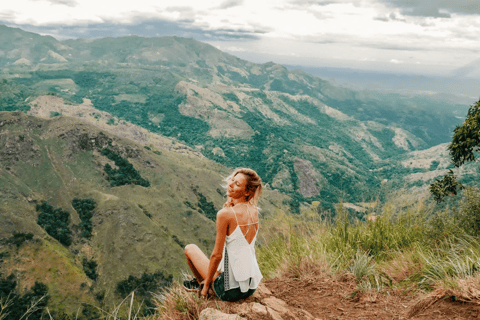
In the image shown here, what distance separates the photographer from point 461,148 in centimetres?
954

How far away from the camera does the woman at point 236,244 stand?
464 centimetres

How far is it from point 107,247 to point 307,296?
353ft

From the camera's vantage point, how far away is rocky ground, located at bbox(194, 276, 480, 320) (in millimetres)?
4047

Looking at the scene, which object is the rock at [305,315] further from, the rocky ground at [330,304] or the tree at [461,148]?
the tree at [461,148]

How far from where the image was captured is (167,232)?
111062 millimetres

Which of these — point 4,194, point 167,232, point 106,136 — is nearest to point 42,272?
point 4,194

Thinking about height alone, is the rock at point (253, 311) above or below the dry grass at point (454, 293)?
below

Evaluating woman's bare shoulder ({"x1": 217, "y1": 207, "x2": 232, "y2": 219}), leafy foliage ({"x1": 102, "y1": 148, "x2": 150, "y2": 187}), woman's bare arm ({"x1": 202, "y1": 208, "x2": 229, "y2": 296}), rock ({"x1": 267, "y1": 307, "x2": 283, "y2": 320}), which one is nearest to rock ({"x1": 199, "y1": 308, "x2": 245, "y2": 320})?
rock ({"x1": 267, "y1": 307, "x2": 283, "y2": 320})

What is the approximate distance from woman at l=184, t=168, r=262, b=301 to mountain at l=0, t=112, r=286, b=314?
8715 centimetres

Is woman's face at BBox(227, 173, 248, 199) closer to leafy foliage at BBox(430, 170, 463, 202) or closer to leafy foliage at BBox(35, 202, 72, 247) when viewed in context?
leafy foliage at BBox(430, 170, 463, 202)

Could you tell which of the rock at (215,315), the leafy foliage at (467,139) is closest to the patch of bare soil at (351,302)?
the rock at (215,315)

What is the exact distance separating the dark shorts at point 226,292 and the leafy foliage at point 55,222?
11363 cm

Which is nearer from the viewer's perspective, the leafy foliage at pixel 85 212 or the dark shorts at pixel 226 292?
the dark shorts at pixel 226 292

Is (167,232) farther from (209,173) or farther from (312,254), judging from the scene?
(312,254)
